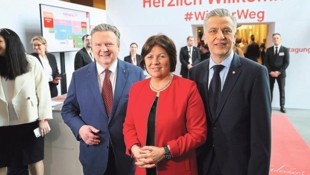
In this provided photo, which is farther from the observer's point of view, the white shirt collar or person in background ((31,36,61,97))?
person in background ((31,36,61,97))

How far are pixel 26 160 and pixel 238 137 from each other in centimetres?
179

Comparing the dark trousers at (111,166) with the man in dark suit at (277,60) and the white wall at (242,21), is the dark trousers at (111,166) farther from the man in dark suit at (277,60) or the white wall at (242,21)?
the white wall at (242,21)

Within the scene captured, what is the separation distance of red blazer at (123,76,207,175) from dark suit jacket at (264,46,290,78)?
519cm

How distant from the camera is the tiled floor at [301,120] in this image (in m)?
4.66

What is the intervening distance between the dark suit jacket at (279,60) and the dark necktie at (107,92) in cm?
516

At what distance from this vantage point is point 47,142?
272cm

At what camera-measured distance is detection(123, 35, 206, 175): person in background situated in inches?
53.0

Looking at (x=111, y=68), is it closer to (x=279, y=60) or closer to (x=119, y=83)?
(x=119, y=83)

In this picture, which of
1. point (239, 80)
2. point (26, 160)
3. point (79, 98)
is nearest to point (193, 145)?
point (239, 80)

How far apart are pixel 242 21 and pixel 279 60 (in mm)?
1461

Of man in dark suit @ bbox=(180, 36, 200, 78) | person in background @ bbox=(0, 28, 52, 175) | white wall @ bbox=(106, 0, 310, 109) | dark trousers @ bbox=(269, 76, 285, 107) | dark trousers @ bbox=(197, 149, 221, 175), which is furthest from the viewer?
man in dark suit @ bbox=(180, 36, 200, 78)

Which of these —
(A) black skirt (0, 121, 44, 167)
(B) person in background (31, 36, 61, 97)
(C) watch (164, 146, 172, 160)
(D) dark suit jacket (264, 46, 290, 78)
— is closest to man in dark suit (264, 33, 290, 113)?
(D) dark suit jacket (264, 46, 290, 78)

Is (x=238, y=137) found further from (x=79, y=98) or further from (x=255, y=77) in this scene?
(x=79, y=98)

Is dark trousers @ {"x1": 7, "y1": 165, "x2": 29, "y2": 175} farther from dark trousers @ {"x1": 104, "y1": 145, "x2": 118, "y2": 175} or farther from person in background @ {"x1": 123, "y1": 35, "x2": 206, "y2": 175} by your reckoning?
person in background @ {"x1": 123, "y1": 35, "x2": 206, "y2": 175}
